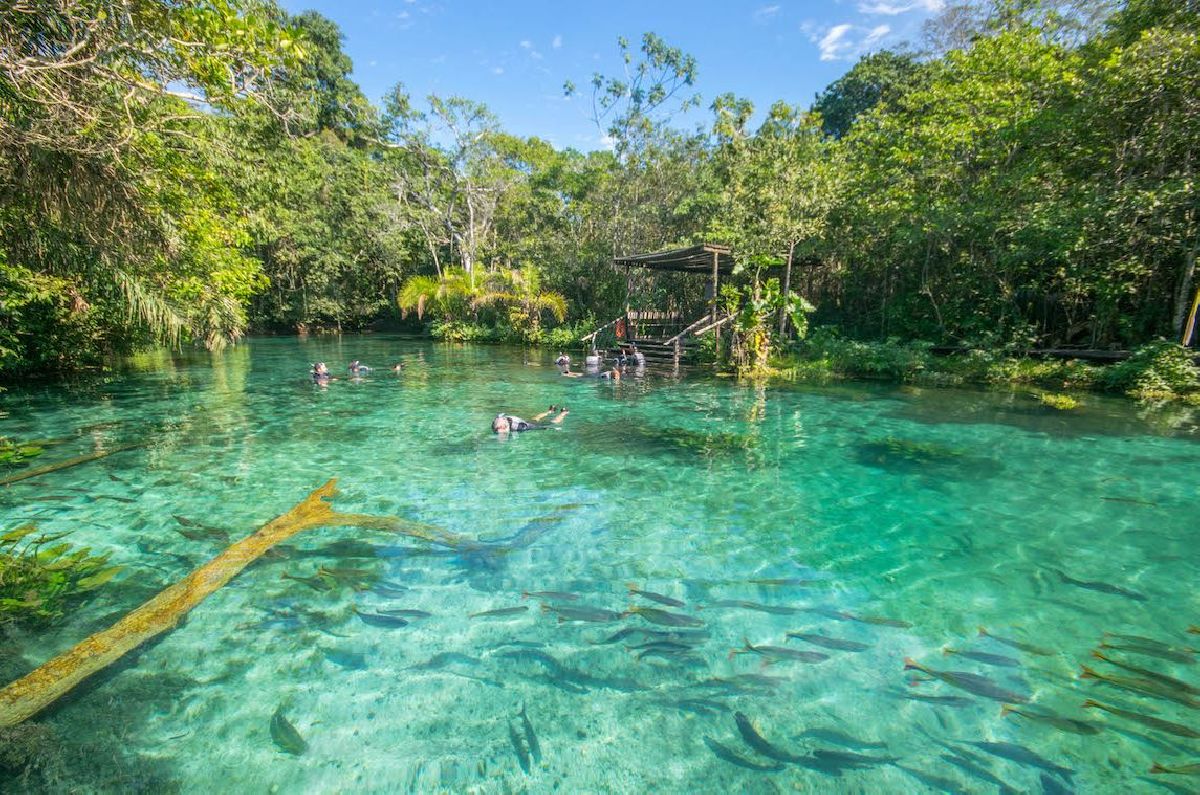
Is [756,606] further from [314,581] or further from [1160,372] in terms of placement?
[1160,372]

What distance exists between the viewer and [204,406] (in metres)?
12.8

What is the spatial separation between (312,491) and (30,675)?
3.84m

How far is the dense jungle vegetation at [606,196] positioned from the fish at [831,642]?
681 centimetres

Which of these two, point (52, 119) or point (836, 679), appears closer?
point (836, 679)

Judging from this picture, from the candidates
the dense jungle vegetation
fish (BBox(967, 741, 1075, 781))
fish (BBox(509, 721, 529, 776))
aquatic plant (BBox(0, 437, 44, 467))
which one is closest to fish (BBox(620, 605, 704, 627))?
fish (BBox(509, 721, 529, 776))

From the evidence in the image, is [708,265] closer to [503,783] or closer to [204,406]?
[204,406]

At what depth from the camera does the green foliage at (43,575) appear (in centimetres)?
418

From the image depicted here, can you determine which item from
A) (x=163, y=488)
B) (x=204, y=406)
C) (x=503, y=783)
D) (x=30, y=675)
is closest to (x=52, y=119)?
(x=163, y=488)

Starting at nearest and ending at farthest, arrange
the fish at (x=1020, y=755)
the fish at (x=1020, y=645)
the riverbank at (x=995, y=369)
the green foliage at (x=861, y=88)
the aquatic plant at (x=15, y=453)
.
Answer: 1. the fish at (x=1020, y=755)
2. the fish at (x=1020, y=645)
3. the aquatic plant at (x=15, y=453)
4. the riverbank at (x=995, y=369)
5. the green foliage at (x=861, y=88)

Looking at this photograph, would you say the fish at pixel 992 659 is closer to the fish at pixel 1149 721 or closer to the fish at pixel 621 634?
the fish at pixel 1149 721

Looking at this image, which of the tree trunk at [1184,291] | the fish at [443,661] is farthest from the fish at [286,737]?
the tree trunk at [1184,291]

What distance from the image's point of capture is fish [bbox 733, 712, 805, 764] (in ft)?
10.1

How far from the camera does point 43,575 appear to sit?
4.62 meters

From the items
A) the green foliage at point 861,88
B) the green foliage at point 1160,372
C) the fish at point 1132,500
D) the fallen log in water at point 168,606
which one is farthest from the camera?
the green foliage at point 861,88
